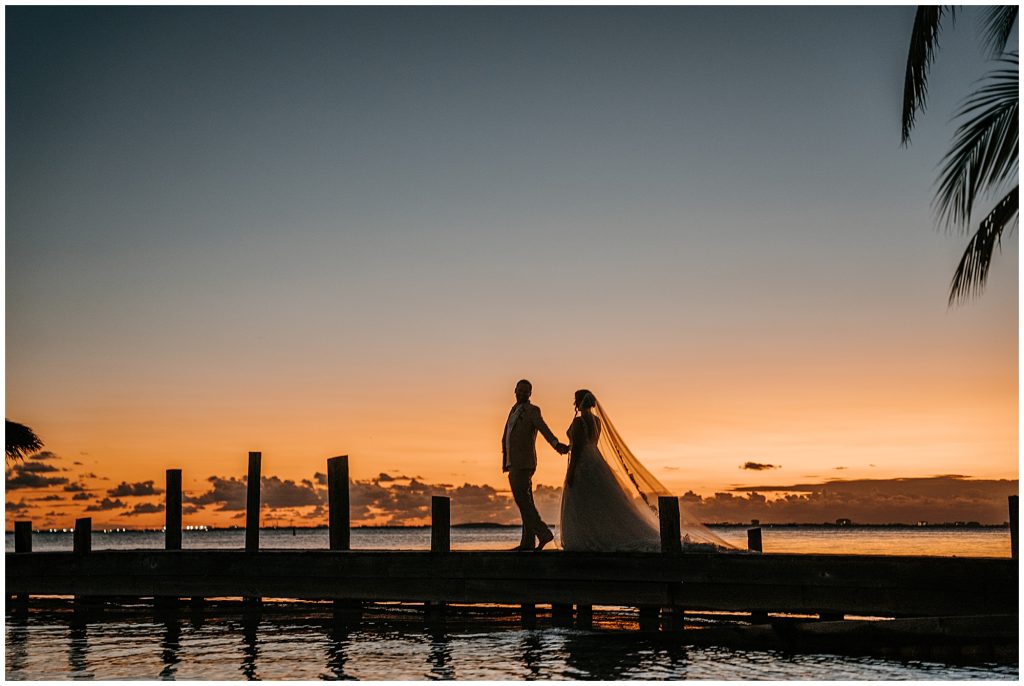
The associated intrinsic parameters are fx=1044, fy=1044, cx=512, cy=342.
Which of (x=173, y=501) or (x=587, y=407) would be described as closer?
(x=587, y=407)

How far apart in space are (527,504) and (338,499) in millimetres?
4347

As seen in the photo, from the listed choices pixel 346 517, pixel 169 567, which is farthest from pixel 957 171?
pixel 169 567

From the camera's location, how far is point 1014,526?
475 inches

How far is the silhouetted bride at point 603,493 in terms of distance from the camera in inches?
593

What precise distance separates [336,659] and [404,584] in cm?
206

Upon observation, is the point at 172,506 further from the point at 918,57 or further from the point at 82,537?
the point at 918,57

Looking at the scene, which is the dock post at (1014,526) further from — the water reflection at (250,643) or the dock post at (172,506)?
the dock post at (172,506)

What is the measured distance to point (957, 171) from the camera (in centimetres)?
1102

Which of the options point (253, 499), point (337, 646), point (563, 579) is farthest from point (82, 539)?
point (563, 579)

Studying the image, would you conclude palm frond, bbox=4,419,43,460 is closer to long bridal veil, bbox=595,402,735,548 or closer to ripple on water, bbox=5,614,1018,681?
ripple on water, bbox=5,614,1018,681

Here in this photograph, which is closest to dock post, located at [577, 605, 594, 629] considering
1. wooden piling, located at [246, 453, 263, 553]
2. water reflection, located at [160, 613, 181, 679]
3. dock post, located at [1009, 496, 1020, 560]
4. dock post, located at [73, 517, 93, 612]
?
wooden piling, located at [246, 453, 263, 553]

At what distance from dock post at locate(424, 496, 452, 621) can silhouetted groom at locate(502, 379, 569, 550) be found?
123 centimetres

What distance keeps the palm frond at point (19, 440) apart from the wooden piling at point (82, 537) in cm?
623

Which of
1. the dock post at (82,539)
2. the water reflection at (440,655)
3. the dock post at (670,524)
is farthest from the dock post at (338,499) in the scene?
the dock post at (670,524)
